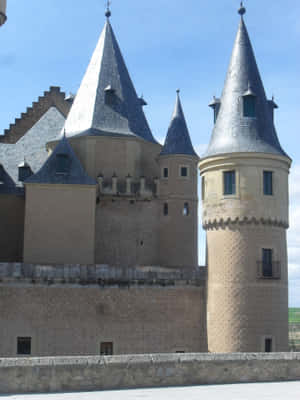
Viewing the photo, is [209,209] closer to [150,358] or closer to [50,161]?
[50,161]

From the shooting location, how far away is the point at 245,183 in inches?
1163

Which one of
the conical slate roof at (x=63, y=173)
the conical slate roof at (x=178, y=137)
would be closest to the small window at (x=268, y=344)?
the conical slate roof at (x=63, y=173)

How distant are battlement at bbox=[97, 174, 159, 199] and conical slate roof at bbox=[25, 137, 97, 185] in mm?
2661

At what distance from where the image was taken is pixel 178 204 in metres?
38.6

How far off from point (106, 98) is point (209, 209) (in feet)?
43.8

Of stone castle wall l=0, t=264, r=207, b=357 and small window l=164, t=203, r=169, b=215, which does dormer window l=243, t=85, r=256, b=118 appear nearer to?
stone castle wall l=0, t=264, r=207, b=357

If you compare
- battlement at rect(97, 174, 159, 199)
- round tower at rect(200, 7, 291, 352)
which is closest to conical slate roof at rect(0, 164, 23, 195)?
battlement at rect(97, 174, 159, 199)

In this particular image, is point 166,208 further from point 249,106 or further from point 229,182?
point 249,106

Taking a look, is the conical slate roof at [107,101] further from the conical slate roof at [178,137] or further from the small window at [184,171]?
the small window at [184,171]

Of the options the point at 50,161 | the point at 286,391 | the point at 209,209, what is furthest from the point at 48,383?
the point at 50,161

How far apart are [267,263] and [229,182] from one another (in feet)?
13.8

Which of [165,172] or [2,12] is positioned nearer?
[2,12]

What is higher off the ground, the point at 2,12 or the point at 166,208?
the point at 2,12

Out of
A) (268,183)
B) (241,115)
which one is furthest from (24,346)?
(241,115)
